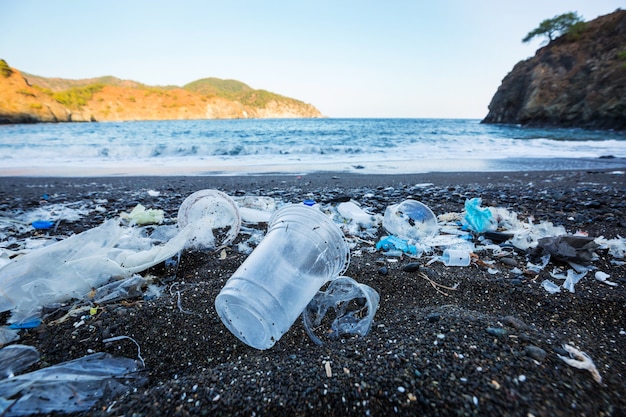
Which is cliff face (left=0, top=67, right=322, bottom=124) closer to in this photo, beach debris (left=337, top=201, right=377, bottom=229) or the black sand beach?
beach debris (left=337, top=201, right=377, bottom=229)

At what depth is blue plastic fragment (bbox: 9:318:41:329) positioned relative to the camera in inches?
55.3

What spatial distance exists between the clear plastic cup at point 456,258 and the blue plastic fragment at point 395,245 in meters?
0.21

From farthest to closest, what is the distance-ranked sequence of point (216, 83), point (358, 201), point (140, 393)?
point (216, 83) < point (358, 201) < point (140, 393)

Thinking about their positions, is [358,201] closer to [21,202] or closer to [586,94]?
[21,202]

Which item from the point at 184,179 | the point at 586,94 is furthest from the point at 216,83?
the point at 184,179

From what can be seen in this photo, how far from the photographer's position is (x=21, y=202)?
378 centimetres

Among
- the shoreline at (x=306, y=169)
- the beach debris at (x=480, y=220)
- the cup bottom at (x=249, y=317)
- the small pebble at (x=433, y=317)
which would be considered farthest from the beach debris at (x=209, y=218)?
the shoreline at (x=306, y=169)

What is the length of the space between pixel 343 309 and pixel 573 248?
5.19 feet

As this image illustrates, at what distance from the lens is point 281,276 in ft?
4.49

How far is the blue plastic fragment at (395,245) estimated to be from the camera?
7.25 feet

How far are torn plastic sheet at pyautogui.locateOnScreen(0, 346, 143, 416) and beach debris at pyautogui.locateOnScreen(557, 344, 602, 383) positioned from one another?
5.01 feet

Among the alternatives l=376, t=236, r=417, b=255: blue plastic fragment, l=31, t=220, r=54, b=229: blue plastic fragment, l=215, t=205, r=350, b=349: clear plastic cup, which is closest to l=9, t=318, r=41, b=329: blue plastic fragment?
l=215, t=205, r=350, b=349: clear plastic cup

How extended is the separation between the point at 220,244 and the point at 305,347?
1.32 metres

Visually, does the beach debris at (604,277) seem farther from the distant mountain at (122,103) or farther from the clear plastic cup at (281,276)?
the distant mountain at (122,103)
